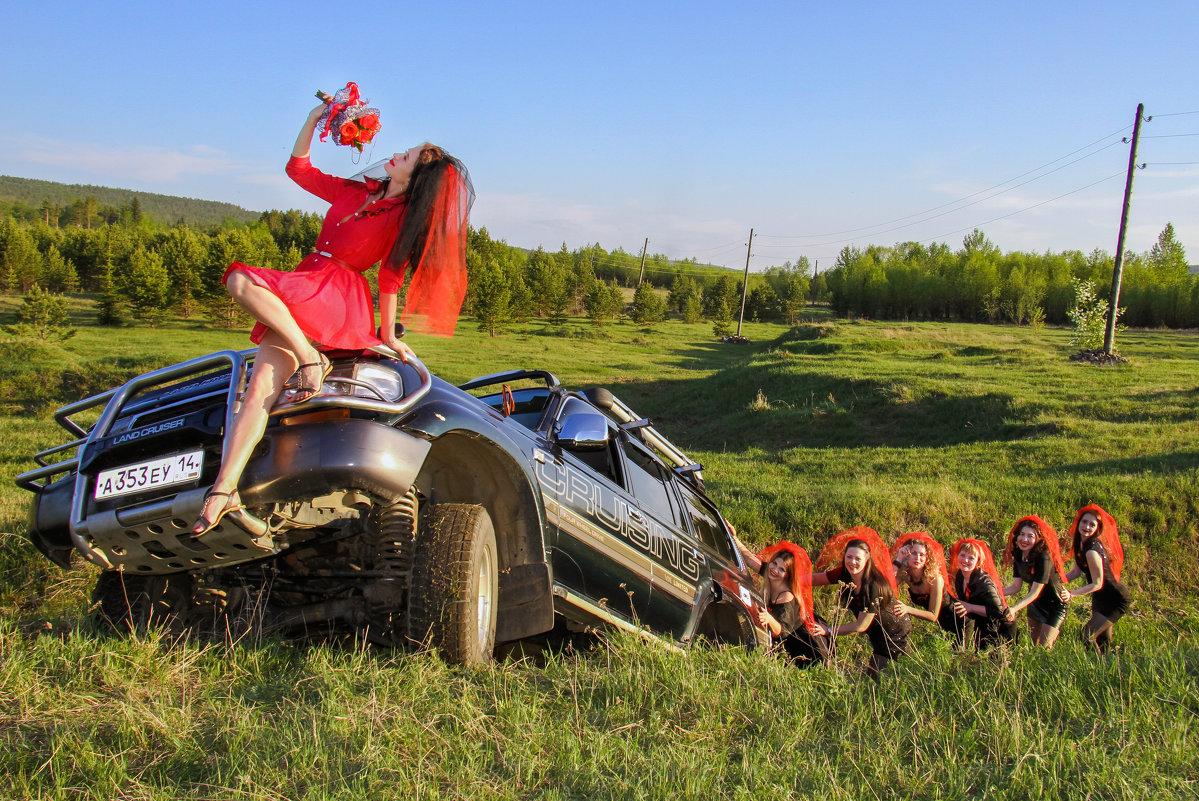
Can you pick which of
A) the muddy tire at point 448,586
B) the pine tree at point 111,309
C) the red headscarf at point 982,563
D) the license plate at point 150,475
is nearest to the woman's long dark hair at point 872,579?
the red headscarf at point 982,563

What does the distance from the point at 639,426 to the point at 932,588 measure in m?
2.74

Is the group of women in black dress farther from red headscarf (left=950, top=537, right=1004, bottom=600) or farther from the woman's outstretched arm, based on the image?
the woman's outstretched arm

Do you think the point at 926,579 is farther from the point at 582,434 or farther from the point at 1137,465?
the point at 1137,465

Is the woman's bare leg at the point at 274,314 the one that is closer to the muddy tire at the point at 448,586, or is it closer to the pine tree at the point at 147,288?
the muddy tire at the point at 448,586

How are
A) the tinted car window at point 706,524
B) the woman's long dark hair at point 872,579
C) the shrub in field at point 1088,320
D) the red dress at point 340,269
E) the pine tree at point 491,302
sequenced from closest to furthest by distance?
1. the red dress at point 340,269
2. the tinted car window at point 706,524
3. the woman's long dark hair at point 872,579
4. the shrub in field at point 1088,320
5. the pine tree at point 491,302

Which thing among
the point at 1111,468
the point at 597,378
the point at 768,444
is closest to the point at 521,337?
the point at 597,378

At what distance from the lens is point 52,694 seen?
2.88 m

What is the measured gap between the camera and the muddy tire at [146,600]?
365 cm

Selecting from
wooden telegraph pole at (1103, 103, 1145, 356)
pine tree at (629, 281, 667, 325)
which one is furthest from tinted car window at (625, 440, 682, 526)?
pine tree at (629, 281, 667, 325)

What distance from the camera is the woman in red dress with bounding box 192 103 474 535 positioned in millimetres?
2967

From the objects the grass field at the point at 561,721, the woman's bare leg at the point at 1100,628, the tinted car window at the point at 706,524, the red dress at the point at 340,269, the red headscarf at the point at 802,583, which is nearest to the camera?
the grass field at the point at 561,721

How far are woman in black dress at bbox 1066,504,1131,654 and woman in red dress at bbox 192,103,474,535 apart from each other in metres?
5.48

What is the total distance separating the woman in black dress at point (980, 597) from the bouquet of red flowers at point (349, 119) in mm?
4890

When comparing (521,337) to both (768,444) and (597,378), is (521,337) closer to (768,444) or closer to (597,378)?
(597,378)
